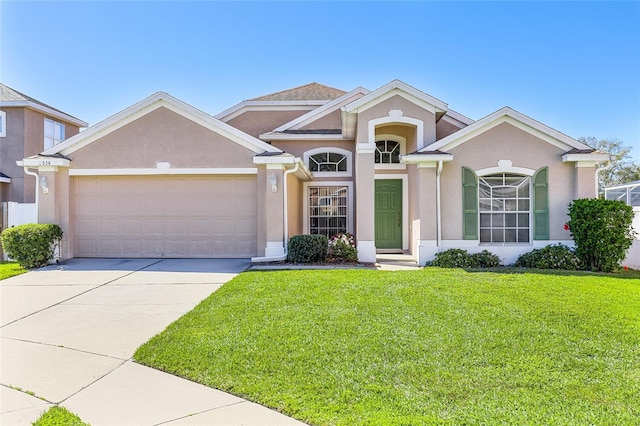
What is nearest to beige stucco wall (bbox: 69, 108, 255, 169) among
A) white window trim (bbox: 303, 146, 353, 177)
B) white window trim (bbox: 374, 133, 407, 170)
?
white window trim (bbox: 303, 146, 353, 177)

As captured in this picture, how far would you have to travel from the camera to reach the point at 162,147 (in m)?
11.1

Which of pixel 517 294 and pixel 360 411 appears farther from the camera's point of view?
pixel 517 294

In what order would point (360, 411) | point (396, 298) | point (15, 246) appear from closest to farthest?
point (360, 411), point (396, 298), point (15, 246)

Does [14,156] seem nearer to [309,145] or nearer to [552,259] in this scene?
[309,145]

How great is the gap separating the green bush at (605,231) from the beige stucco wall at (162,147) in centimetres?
893

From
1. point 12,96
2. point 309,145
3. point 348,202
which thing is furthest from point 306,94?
point 12,96

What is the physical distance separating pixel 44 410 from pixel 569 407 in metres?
4.33

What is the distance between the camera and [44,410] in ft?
10.6

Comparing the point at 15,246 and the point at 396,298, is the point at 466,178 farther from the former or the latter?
the point at 15,246

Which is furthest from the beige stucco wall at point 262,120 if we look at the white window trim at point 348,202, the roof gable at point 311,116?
the white window trim at point 348,202

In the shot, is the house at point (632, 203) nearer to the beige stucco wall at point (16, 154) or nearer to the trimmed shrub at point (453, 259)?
the trimmed shrub at point (453, 259)

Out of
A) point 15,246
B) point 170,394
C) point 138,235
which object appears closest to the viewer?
point 170,394

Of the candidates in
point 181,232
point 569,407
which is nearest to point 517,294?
point 569,407

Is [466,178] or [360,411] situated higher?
[466,178]
